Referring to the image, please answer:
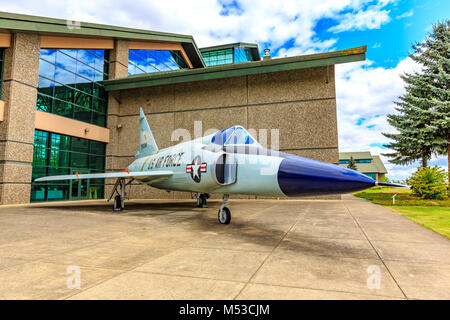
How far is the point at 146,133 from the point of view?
44.6 ft

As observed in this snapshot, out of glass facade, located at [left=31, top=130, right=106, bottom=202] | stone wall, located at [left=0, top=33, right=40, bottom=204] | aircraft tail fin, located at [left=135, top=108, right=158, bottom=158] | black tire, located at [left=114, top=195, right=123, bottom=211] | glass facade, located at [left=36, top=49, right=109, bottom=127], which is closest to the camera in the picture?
black tire, located at [left=114, top=195, right=123, bottom=211]

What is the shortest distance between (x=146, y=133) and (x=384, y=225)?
37.6 feet

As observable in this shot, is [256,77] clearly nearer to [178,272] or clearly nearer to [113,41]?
[113,41]

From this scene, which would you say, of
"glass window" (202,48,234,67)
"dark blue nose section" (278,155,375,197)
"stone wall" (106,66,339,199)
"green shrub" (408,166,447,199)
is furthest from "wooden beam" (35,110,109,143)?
"green shrub" (408,166,447,199)

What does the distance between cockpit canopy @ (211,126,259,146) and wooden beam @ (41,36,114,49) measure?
14718 millimetres

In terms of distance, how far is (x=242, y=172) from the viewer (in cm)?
573

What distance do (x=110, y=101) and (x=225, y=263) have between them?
2009 cm

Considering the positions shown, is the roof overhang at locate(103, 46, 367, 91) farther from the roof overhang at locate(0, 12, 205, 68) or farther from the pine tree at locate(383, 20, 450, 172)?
the pine tree at locate(383, 20, 450, 172)

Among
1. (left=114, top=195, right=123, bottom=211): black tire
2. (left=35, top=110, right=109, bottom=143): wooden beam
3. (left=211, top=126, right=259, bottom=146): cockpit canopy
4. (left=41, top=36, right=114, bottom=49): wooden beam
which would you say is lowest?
(left=114, top=195, right=123, bottom=211): black tire

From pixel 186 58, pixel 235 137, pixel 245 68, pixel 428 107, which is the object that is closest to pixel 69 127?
pixel 245 68

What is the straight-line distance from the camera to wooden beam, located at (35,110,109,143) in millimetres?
14672

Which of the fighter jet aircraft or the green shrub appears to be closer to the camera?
the fighter jet aircraft

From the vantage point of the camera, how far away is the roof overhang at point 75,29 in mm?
12595
